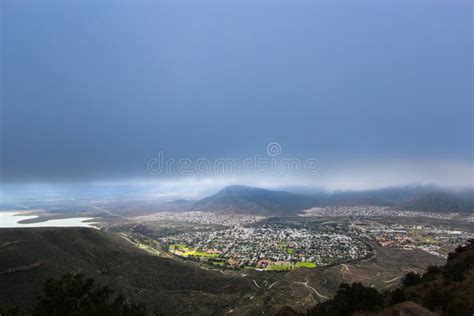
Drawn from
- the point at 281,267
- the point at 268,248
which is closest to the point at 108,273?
the point at 281,267

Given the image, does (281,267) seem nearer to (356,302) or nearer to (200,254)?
(200,254)

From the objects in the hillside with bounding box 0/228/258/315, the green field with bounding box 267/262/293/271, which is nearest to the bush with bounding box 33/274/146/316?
the hillside with bounding box 0/228/258/315

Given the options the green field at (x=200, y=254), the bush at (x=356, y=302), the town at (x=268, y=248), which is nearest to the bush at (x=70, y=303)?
the bush at (x=356, y=302)

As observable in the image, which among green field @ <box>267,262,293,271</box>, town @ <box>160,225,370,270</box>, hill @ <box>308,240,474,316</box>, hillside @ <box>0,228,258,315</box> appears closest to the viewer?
hill @ <box>308,240,474,316</box>

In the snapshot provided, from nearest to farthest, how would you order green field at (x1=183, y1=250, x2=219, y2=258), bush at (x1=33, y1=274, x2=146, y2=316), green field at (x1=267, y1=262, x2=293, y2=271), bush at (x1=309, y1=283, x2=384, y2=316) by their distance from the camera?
bush at (x1=33, y1=274, x2=146, y2=316) < bush at (x1=309, y1=283, x2=384, y2=316) < green field at (x1=267, y1=262, x2=293, y2=271) < green field at (x1=183, y1=250, x2=219, y2=258)

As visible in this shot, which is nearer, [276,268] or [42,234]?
[42,234]

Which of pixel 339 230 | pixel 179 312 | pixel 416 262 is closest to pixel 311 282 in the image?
pixel 179 312

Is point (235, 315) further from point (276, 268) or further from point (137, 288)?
point (276, 268)

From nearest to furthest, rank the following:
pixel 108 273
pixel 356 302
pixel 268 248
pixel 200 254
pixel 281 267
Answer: pixel 356 302, pixel 108 273, pixel 281 267, pixel 200 254, pixel 268 248

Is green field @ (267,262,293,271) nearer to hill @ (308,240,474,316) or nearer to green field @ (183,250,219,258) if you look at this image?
green field @ (183,250,219,258)
